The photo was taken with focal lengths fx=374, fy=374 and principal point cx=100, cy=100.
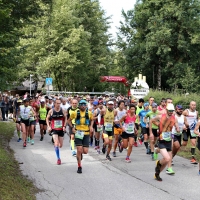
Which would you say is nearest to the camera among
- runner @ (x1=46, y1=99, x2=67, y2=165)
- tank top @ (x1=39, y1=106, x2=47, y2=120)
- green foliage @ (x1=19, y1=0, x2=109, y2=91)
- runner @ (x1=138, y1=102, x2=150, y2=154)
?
runner @ (x1=46, y1=99, x2=67, y2=165)

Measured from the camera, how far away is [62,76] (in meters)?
46.1

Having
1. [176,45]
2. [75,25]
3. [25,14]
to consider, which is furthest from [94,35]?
[25,14]

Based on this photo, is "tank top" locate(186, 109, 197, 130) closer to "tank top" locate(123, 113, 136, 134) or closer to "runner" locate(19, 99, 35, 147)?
"tank top" locate(123, 113, 136, 134)

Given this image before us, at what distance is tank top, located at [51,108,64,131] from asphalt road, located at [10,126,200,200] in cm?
101

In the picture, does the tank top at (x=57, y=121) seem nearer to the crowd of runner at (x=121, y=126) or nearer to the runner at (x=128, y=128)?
the crowd of runner at (x=121, y=126)

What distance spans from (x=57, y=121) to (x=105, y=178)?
272cm

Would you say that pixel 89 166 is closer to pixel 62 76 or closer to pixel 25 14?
pixel 25 14

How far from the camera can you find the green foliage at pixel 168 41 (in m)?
38.7

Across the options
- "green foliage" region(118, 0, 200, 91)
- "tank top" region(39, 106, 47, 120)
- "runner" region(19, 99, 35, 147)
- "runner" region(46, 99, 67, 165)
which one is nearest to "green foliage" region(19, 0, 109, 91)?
"green foliage" region(118, 0, 200, 91)

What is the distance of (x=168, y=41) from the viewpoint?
39.4 metres

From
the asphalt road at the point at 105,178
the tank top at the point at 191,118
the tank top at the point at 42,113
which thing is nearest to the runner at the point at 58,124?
the asphalt road at the point at 105,178

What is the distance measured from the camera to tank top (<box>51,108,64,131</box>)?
10.8 m

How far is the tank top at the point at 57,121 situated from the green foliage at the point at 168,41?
25632 millimetres

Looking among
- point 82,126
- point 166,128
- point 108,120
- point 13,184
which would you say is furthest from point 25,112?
point 13,184
